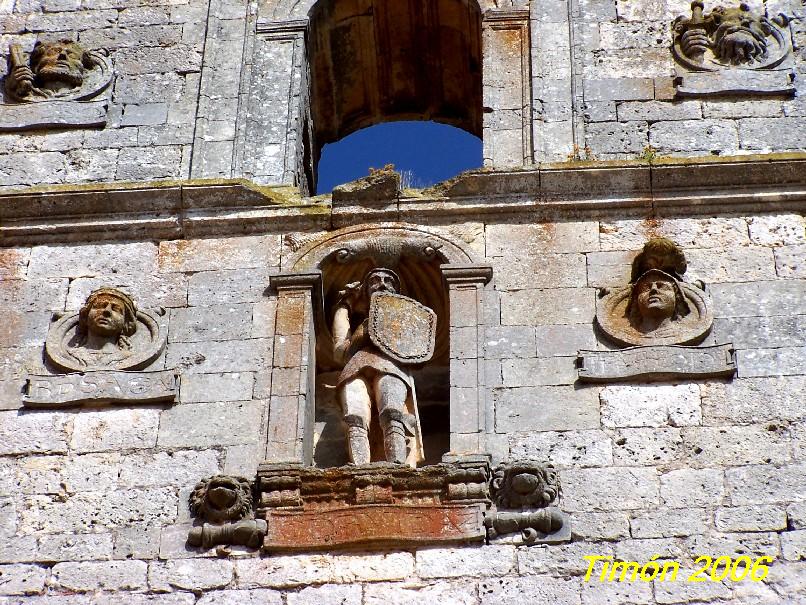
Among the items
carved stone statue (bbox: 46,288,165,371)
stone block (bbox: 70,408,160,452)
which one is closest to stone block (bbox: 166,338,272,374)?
carved stone statue (bbox: 46,288,165,371)

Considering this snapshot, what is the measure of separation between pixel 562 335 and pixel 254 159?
265 centimetres

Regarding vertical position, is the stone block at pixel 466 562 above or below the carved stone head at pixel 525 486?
below

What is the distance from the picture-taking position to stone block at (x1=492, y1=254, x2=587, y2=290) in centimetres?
1192

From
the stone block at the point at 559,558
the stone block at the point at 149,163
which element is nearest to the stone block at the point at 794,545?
the stone block at the point at 559,558

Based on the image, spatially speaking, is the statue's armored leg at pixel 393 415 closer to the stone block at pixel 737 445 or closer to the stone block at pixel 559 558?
the stone block at pixel 559 558

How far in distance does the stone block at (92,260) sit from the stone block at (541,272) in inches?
81.7

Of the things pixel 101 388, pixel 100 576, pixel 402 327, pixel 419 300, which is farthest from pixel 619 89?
pixel 100 576

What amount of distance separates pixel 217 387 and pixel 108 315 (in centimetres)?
83

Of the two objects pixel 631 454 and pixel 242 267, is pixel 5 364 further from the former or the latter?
pixel 631 454

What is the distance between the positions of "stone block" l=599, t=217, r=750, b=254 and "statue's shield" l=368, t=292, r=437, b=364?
1.19 m

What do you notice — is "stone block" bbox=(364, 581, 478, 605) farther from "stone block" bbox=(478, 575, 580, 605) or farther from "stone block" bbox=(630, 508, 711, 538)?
"stone block" bbox=(630, 508, 711, 538)

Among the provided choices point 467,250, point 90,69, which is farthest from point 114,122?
point 467,250

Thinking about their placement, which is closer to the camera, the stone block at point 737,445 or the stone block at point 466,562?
the stone block at point 466,562

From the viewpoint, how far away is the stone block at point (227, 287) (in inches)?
472
